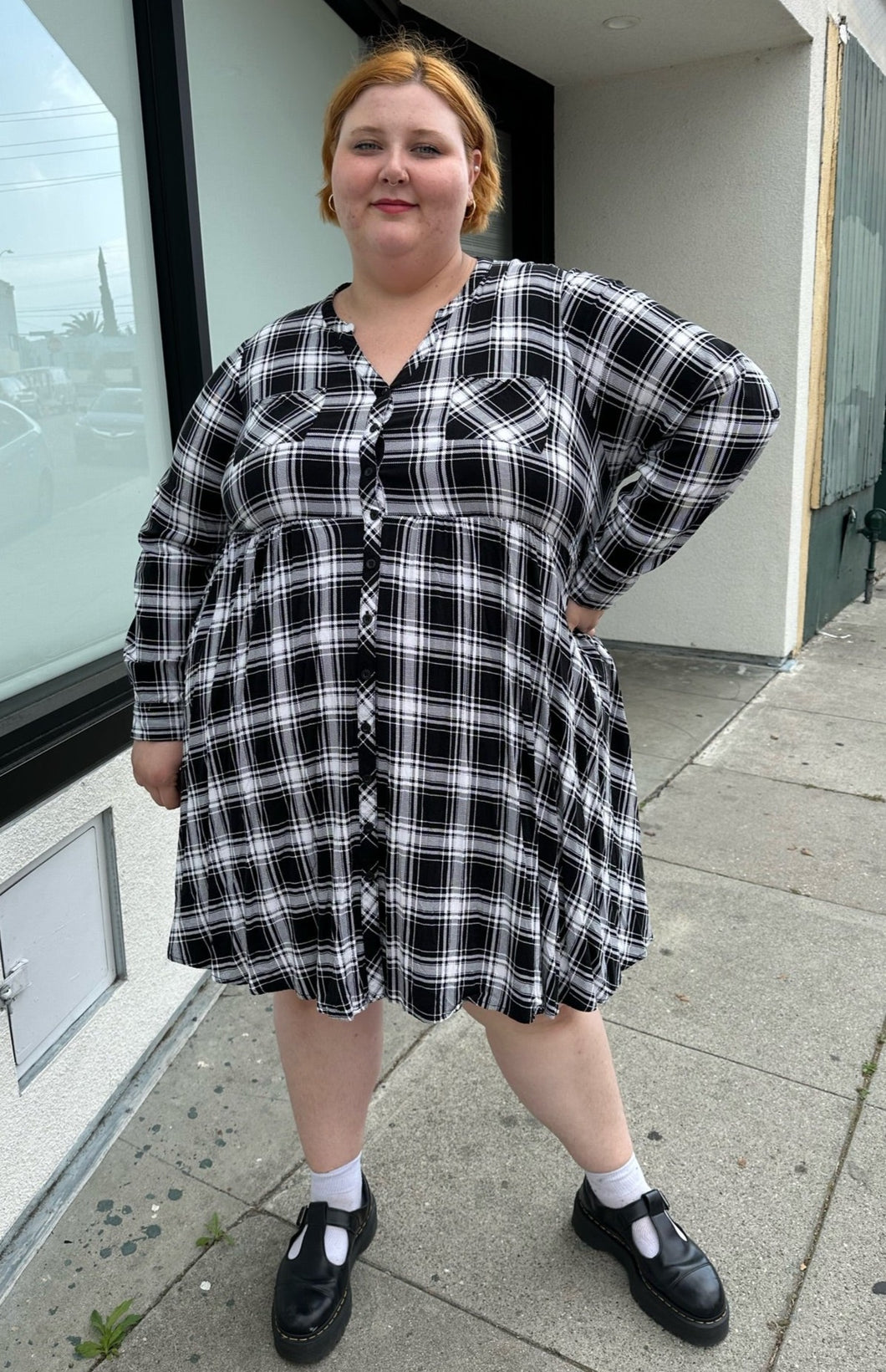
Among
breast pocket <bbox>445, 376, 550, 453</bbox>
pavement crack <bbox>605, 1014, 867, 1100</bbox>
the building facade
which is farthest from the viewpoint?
pavement crack <bbox>605, 1014, 867, 1100</bbox>

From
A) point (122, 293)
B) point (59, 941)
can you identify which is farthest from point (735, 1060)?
point (122, 293)

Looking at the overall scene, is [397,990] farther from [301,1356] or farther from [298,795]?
[301,1356]

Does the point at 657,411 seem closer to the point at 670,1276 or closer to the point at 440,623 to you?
the point at 440,623

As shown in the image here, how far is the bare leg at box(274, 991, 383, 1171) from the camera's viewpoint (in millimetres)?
1868

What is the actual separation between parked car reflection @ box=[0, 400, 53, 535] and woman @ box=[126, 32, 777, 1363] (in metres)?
0.69

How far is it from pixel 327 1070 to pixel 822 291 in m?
5.10

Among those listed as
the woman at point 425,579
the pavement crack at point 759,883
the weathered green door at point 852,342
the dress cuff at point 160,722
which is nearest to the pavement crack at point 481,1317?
the woman at point 425,579

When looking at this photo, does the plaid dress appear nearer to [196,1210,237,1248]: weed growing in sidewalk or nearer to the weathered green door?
[196,1210,237,1248]: weed growing in sidewalk

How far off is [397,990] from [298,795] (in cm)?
34

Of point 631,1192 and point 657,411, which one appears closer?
point 657,411

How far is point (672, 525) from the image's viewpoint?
5.36 ft

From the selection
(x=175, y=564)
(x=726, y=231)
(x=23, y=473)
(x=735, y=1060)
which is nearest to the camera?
(x=175, y=564)

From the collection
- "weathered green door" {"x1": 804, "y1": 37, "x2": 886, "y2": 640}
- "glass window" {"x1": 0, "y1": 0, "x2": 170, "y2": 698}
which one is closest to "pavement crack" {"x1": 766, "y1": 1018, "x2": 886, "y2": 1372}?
"glass window" {"x1": 0, "y1": 0, "x2": 170, "y2": 698}

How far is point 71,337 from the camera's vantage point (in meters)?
2.48
